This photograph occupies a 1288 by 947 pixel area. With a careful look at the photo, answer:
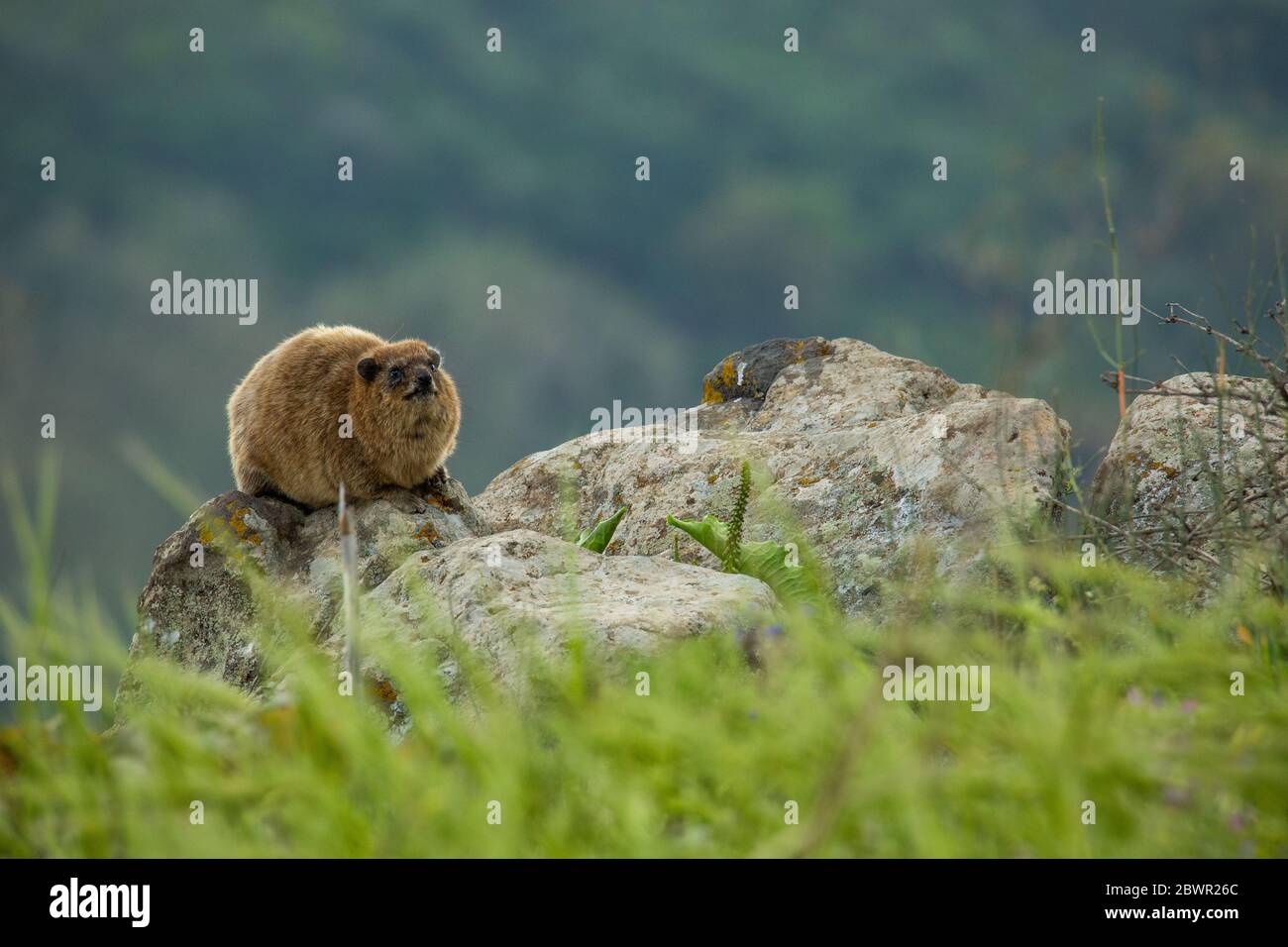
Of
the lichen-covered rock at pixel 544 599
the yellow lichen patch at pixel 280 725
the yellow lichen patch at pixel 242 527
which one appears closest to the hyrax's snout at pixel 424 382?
the yellow lichen patch at pixel 242 527

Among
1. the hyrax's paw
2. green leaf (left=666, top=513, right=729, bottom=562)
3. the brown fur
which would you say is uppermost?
the brown fur

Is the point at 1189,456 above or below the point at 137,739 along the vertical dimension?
above

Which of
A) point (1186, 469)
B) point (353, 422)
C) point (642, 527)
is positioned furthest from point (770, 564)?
point (353, 422)

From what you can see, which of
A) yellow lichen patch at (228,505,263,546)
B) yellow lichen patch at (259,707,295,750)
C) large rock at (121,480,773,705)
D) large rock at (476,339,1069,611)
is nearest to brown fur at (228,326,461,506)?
large rock at (121,480,773,705)

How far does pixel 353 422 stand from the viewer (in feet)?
23.7

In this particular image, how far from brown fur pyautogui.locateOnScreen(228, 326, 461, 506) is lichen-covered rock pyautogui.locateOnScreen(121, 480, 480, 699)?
0.75 feet

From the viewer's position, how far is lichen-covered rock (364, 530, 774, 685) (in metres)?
4.52

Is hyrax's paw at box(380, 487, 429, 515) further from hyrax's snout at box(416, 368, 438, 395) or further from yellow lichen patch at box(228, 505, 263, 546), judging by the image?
yellow lichen patch at box(228, 505, 263, 546)

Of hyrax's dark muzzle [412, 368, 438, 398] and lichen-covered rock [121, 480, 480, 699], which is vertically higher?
hyrax's dark muzzle [412, 368, 438, 398]

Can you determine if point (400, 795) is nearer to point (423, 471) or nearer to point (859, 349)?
point (423, 471)

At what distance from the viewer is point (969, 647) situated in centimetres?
339

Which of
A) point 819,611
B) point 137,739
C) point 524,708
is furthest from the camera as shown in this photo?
point 819,611
